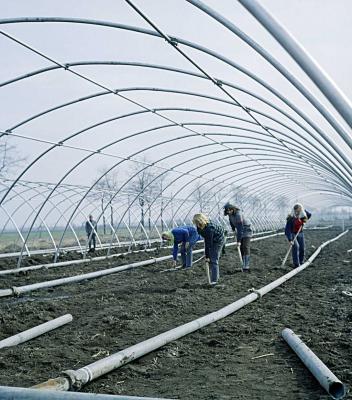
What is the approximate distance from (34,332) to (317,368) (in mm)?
3562

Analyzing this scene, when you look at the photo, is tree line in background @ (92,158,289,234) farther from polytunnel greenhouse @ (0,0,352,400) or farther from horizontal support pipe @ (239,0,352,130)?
horizontal support pipe @ (239,0,352,130)

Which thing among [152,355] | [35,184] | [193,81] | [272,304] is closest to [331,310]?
[272,304]

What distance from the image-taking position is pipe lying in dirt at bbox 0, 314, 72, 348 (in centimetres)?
534

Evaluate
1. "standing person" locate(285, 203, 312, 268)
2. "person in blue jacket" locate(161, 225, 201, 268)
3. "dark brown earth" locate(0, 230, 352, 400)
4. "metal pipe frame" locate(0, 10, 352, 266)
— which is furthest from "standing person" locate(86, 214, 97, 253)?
"standing person" locate(285, 203, 312, 268)

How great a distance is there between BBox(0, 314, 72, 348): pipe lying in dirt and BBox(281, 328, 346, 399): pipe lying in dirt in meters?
3.09

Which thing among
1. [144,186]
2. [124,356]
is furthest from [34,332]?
[144,186]

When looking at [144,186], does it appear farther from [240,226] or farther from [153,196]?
[240,226]

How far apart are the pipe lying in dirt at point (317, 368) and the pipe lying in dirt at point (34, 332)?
10.1ft

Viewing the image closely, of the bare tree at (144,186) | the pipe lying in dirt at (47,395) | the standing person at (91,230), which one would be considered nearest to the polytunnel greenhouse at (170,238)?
the pipe lying in dirt at (47,395)

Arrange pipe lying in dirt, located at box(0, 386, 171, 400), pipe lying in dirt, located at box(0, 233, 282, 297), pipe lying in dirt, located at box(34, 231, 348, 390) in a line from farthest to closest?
pipe lying in dirt, located at box(0, 233, 282, 297), pipe lying in dirt, located at box(34, 231, 348, 390), pipe lying in dirt, located at box(0, 386, 171, 400)

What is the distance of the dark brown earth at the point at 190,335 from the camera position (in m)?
4.13

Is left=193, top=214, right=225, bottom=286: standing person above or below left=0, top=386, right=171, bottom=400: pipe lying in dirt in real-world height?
above

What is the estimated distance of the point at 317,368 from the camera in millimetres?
4023

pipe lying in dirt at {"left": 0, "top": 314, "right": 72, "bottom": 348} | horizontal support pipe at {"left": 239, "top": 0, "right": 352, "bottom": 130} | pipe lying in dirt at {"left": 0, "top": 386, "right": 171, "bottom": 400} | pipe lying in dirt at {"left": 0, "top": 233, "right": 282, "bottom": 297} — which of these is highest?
horizontal support pipe at {"left": 239, "top": 0, "right": 352, "bottom": 130}
